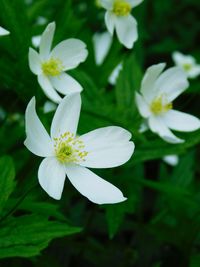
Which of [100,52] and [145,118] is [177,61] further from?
[145,118]

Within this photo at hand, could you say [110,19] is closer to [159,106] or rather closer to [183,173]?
[159,106]

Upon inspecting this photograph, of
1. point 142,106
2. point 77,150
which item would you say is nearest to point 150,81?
point 142,106

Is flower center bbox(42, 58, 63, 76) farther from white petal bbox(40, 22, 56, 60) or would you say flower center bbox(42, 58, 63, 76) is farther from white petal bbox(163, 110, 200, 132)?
white petal bbox(163, 110, 200, 132)

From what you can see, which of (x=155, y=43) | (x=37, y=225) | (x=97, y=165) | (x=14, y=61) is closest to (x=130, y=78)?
(x=14, y=61)

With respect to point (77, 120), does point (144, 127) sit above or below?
below

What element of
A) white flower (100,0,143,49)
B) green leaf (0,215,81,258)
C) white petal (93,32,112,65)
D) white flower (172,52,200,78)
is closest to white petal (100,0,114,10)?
white flower (100,0,143,49)

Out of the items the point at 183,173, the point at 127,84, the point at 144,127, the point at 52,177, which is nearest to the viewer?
the point at 52,177

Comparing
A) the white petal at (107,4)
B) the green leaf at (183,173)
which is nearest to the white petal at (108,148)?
the white petal at (107,4)
